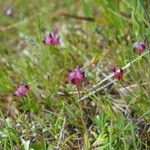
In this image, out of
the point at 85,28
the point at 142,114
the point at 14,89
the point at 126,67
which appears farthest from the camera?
the point at 85,28

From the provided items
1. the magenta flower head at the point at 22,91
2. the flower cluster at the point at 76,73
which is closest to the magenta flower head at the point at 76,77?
the flower cluster at the point at 76,73

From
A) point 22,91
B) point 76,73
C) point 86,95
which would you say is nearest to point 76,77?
point 76,73

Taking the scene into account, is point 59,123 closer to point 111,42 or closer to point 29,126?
point 29,126

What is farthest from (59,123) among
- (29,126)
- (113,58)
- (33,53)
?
(33,53)

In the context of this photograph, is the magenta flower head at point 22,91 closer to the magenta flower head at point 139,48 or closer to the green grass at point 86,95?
the green grass at point 86,95

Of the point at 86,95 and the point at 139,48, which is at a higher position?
the point at 139,48

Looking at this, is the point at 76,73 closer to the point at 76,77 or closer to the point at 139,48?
the point at 76,77

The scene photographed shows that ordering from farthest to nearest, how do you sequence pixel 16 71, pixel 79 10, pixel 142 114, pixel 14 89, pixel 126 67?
pixel 79 10, pixel 16 71, pixel 14 89, pixel 126 67, pixel 142 114

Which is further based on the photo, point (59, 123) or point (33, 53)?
point (33, 53)
